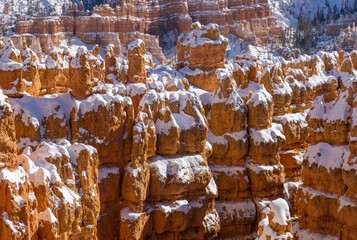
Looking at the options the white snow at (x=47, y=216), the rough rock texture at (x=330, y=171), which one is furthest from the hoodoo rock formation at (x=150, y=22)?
the white snow at (x=47, y=216)

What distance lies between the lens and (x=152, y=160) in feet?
53.7

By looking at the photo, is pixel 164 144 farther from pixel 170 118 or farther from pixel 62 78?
pixel 62 78

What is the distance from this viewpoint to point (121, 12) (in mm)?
77375

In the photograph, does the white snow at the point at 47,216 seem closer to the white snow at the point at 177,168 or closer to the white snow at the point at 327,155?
the white snow at the point at 177,168

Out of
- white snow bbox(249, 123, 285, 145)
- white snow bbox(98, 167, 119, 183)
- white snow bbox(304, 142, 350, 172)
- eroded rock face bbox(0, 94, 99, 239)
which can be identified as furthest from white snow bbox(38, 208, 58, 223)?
white snow bbox(249, 123, 285, 145)

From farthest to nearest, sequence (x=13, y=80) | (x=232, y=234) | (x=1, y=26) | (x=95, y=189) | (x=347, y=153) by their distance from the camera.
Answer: (x=1, y=26), (x=232, y=234), (x=347, y=153), (x=13, y=80), (x=95, y=189)

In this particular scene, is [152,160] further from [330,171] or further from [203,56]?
[203,56]

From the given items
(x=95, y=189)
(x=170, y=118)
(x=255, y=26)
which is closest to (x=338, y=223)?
(x=170, y=118)

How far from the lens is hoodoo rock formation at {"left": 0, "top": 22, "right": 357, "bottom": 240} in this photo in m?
9.94

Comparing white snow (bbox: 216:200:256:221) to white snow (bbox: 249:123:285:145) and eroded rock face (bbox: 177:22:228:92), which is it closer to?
white snow (bbox: 249:123:285:145)

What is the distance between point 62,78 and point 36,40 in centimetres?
4301

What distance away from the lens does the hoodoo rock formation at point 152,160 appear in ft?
32.6

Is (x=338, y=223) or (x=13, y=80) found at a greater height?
(x=13, y=80)

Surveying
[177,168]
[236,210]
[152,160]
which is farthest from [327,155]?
[152,160]
